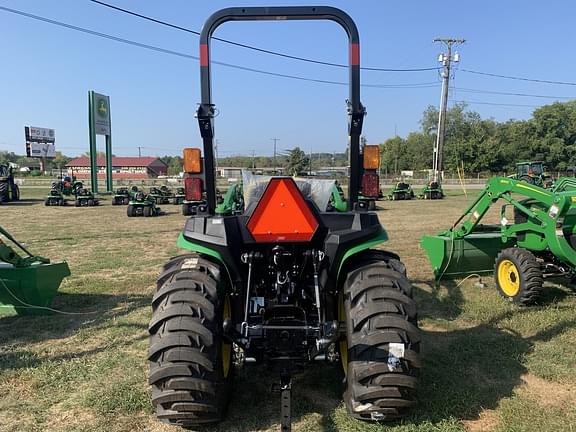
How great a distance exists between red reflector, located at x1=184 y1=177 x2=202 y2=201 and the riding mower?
0.03 feet

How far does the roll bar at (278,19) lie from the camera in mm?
3303

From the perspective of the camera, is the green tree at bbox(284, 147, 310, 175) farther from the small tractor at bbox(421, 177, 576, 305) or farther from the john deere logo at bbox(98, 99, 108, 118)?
the john deere logo at bbox(98, 99, 108, 118)

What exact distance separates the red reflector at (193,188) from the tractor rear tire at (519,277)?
14.7 feet

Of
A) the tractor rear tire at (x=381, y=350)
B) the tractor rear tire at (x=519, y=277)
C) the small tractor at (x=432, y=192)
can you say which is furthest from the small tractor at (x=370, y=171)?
the small tractor at (x=432, y=192)

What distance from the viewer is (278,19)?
348 cm

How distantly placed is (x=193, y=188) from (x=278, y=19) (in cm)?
140

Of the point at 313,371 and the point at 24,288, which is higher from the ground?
the point at 24,288

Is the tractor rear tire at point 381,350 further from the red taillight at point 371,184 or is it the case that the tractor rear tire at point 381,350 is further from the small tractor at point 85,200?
the small tractor at point 85,200

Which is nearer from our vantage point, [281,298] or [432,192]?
[281,298]

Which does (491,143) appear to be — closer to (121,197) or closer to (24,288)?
(121,197)

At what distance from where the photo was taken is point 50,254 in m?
9.61

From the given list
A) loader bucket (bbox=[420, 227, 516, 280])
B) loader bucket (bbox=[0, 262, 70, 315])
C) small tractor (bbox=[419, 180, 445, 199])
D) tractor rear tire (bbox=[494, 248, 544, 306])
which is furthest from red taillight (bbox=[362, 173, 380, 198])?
small tractor (bbox=[419, 180, 445, 199])

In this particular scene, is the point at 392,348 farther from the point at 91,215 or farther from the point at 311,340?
the point at 91,215

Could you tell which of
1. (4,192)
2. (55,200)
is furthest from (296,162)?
(4,192)
